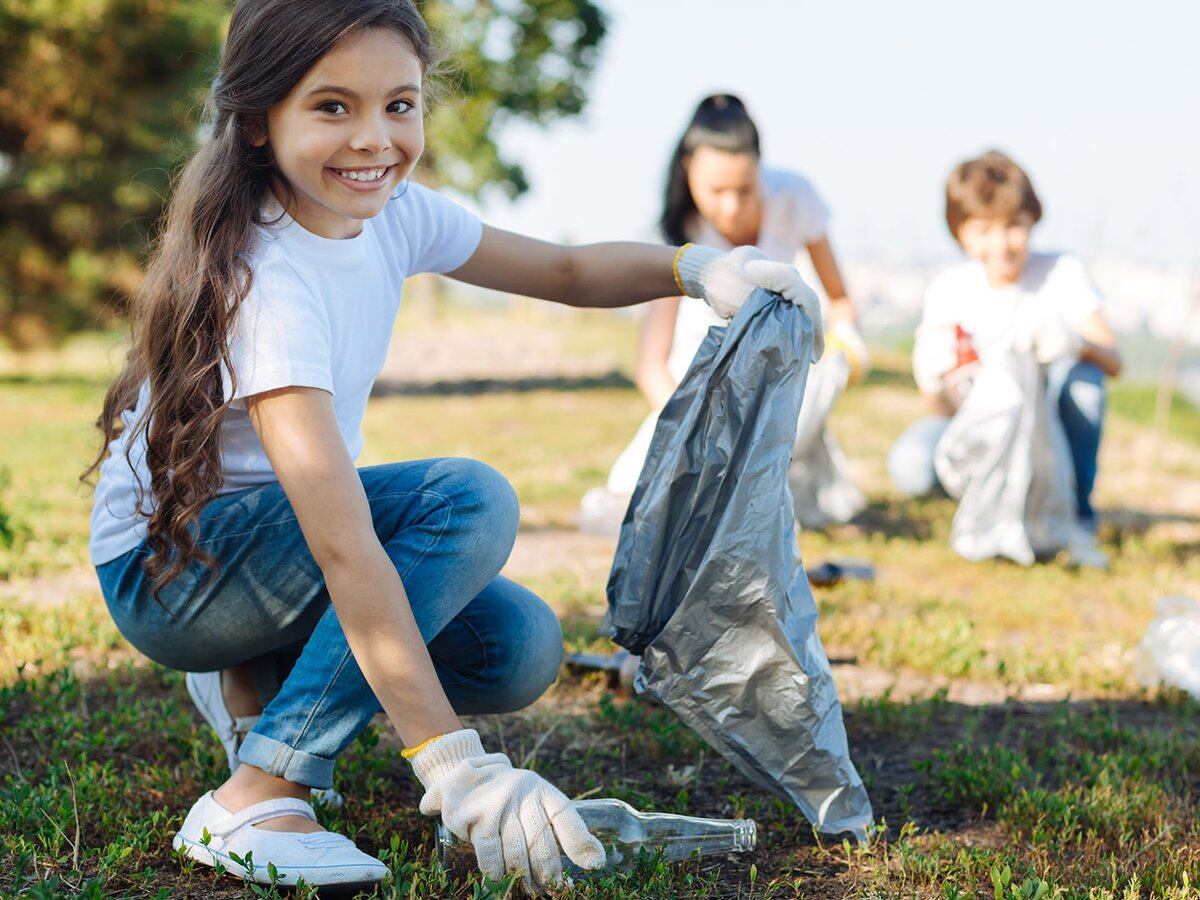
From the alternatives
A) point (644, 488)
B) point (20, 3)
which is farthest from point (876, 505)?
point (20, 3)

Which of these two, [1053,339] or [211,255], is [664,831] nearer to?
[211,255]

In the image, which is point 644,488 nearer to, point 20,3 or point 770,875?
point 770,875

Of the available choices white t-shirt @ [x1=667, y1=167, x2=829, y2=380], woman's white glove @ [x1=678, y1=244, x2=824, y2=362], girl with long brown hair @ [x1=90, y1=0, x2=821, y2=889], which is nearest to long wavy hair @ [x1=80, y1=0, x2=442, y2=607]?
girl with long brown hair @ [x1=90, y1=0, x2=821, y2=889]

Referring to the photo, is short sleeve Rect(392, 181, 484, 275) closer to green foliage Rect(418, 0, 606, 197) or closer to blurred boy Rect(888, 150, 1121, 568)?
blurred boy Rect(888, 150, 1121, 568)

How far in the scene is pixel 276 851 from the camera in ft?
5.96

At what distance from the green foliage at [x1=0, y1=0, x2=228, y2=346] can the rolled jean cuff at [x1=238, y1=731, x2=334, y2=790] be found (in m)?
8.35

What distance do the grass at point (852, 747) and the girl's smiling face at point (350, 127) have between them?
981mm

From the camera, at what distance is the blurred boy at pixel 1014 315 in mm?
4512

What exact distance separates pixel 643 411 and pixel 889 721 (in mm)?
6996

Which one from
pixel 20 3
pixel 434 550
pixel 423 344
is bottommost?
pixel 423 344

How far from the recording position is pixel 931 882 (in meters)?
1.91

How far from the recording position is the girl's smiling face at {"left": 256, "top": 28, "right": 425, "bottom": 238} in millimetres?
1813

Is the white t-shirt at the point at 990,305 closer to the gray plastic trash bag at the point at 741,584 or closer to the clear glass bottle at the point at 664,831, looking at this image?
the gray plastic trash bag at the point at 741,584

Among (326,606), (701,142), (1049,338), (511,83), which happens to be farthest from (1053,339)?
(511,83)
